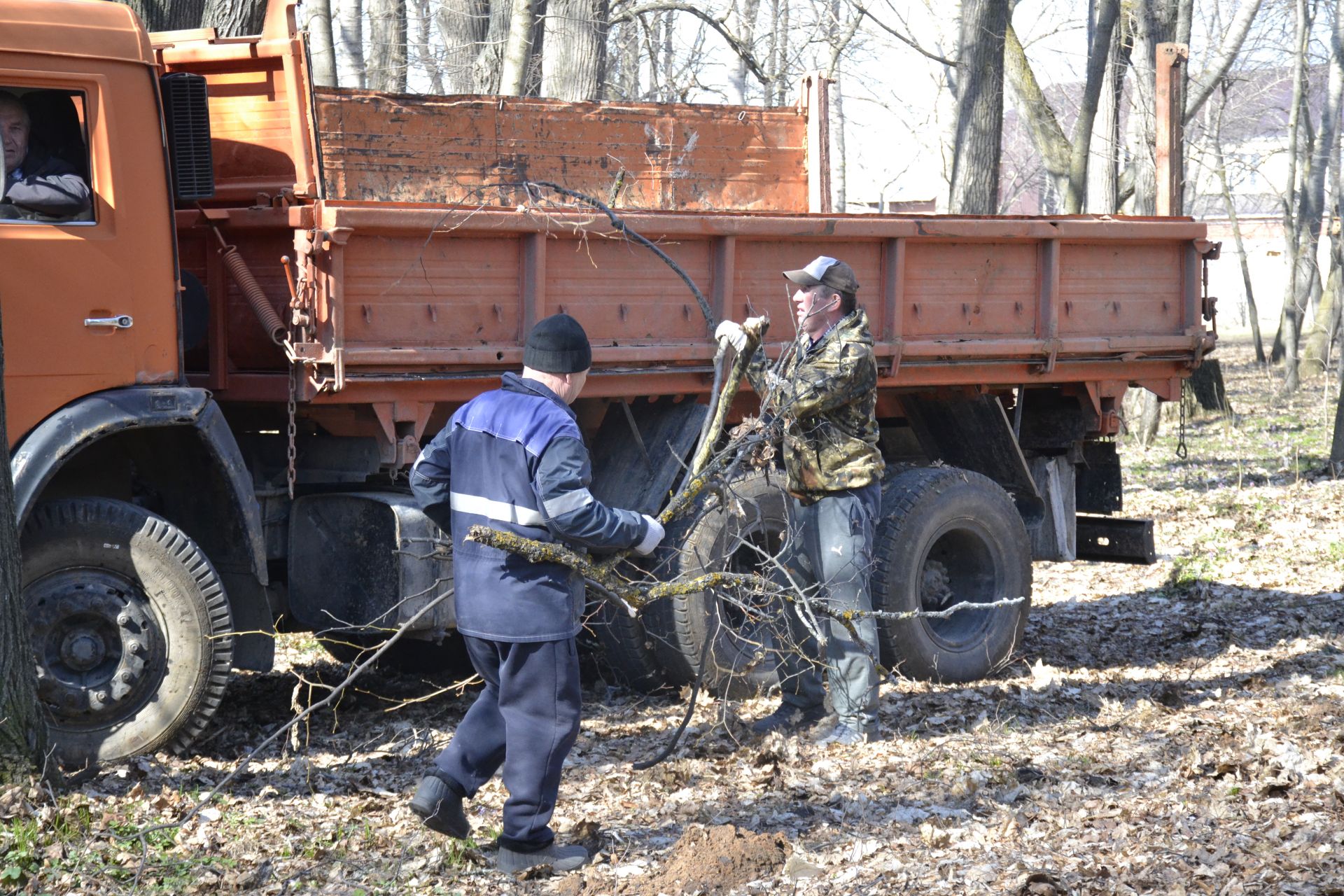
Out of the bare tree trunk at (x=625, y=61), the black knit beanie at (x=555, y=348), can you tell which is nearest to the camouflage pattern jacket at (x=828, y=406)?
the black knit beanie at (x=555, y=348)

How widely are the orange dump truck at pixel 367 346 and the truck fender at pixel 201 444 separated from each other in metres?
0.01

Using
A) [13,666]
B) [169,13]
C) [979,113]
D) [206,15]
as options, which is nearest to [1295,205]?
[979,113]

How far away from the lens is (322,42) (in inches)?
580

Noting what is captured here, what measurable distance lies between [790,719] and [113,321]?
327 cm

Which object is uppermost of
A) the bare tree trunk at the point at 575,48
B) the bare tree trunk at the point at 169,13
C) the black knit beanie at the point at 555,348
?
the bare tree trunk at the point at 575,48

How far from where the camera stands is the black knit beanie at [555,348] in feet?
13.8

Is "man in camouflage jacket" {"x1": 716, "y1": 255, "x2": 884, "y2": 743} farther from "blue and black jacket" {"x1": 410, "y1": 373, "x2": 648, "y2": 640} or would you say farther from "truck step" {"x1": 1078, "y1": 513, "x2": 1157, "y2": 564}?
"truck step" {"x1": 1078, "y1": 513, "x2": 1157, "y2": 564}

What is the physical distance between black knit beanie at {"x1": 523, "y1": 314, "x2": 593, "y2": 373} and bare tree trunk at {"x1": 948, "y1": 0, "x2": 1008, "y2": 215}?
837 centimetres

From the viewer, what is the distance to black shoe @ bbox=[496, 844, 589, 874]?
4250 mm

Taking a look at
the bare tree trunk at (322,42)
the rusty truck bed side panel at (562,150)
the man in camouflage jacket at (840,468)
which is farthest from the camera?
the bare tree trunk at (322,42)

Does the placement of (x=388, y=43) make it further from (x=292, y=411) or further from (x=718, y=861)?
(x=718, y=861)

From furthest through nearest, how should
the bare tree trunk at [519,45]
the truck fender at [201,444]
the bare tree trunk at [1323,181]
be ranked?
the bare tree trunk at [1323,181]
the bare tree trunk at [519,45]
the truck fender at [201,444]

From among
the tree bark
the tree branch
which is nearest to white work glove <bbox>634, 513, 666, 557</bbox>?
the tree branch

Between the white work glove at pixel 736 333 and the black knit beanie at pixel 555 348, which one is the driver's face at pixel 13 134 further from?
the white work glove at pixel 736 333
